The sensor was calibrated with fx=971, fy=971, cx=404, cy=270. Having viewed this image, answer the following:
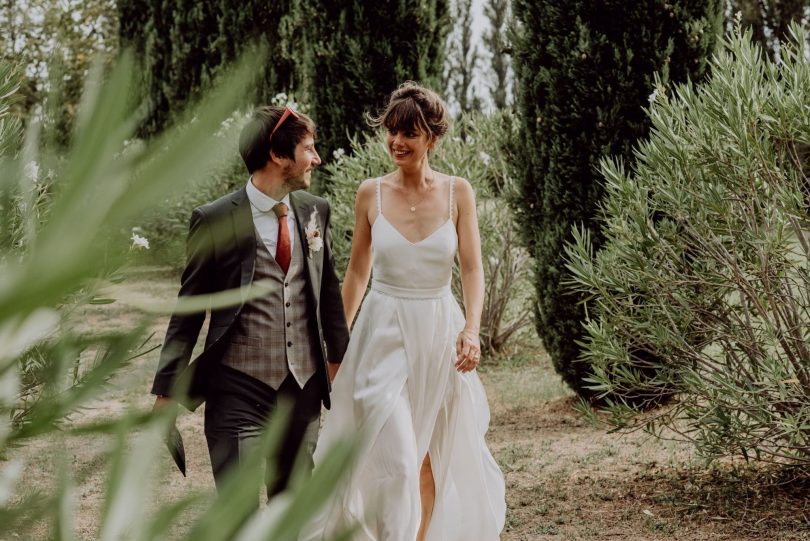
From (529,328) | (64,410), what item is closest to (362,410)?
(64,410)

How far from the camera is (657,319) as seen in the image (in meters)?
5.02

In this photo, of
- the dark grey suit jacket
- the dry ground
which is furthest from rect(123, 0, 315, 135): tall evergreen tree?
the dark grey suit jacket

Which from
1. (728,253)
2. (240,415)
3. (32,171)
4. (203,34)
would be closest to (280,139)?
(240,415)

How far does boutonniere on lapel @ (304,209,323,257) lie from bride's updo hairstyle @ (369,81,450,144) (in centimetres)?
65

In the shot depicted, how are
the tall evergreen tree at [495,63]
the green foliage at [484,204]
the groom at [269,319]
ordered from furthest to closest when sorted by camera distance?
the tall evergreen tree at [495,63] → the green foliage at [484,204] → the groom at [269,319]

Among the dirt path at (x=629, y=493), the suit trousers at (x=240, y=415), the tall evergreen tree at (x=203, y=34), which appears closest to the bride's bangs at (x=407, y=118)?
the suit trousers at (x=240, y=415)

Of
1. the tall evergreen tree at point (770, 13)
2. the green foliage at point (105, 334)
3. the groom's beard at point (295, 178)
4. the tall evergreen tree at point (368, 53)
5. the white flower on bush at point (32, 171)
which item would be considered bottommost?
the green foliage at point (105, 334)

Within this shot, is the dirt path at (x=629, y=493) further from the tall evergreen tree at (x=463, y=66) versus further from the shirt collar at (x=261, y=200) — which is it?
the tall evergreen tree at (x=463, y=66)

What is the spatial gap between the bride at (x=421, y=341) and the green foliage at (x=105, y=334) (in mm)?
3896

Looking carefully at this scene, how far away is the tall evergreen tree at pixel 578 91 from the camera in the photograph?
688cm

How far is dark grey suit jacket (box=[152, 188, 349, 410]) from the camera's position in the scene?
133 inches

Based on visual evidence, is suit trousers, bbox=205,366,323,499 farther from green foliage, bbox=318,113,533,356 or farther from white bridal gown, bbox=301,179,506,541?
green foliage, bbox=318,113,533,356

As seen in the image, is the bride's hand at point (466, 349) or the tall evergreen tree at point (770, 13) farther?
the tall evergreen tree at point (770, 13)

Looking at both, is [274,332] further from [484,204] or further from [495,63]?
[495,63]
